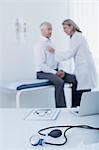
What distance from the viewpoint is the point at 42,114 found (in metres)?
1.53

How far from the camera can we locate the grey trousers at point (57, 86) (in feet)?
11.5

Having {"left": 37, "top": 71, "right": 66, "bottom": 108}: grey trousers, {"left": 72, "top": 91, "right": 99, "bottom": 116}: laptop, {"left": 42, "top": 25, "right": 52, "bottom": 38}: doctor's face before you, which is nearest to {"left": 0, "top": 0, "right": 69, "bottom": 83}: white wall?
{"left": 42, "top": 25, "right": 52, "bottom": 38}: doctor's face

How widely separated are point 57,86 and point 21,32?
0.90 meters

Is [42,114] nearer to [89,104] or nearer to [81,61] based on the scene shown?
[89,104]

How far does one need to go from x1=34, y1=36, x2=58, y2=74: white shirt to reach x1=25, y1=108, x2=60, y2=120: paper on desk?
1.94 metres

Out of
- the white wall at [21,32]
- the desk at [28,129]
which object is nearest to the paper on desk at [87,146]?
the desk at [28,129]

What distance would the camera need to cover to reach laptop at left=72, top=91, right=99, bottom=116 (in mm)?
1491

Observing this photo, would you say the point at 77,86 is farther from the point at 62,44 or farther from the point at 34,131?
the point at 34,131

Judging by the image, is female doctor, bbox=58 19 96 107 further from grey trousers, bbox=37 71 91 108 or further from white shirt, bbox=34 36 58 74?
white shirt, bbox=34 36 58 74

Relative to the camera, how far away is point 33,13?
12.8 ft

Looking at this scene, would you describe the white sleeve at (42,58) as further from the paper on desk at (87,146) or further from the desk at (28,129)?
the paper on desk at (87,146)

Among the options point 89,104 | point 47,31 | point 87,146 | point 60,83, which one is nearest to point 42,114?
point 89,104

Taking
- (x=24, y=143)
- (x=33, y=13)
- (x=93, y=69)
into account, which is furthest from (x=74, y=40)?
(x=24, y=143)

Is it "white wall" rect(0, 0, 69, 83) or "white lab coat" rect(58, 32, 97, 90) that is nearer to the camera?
"white lab coat" rect(58, 32, 97, 90)
